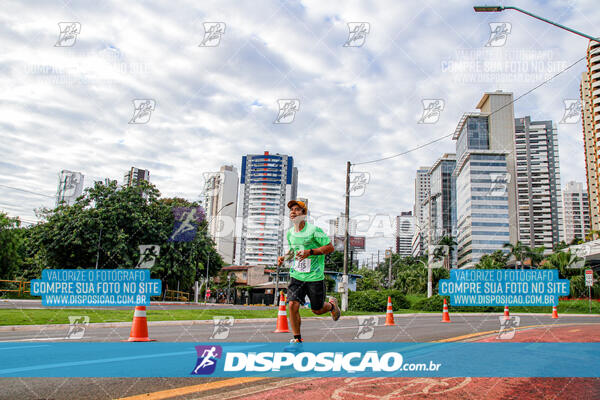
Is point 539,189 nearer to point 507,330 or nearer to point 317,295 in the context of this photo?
point 507,330

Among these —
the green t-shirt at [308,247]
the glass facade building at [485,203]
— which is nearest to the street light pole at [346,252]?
the green t-shirt at [308,247]

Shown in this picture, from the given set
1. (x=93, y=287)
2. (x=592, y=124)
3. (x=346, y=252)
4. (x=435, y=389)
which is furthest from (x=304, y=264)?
(x=592, y=124)

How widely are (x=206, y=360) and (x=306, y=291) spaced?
144cm

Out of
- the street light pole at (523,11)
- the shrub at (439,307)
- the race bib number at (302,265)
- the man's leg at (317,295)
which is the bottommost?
the shrub at (439,307)

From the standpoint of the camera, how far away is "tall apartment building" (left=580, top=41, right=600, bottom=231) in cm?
10356

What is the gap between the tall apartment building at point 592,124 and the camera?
340 ft

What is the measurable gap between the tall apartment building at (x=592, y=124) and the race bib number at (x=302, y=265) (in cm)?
11519

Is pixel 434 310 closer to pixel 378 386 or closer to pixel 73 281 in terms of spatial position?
pixel 73 281

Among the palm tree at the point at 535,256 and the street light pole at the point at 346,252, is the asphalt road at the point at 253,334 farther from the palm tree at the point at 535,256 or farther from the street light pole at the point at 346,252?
the palm tree at the point at 535,256

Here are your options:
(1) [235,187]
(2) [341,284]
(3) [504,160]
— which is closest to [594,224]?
(3) [504,160]

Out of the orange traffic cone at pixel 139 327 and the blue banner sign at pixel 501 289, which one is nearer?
the orange traffic cone at pixel 139 327

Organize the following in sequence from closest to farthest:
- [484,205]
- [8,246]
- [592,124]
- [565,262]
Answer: [8,246] → [565,262] → [592,124] → [484,205]

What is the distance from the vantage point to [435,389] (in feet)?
11.1

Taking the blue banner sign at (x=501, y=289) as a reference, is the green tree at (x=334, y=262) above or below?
above
